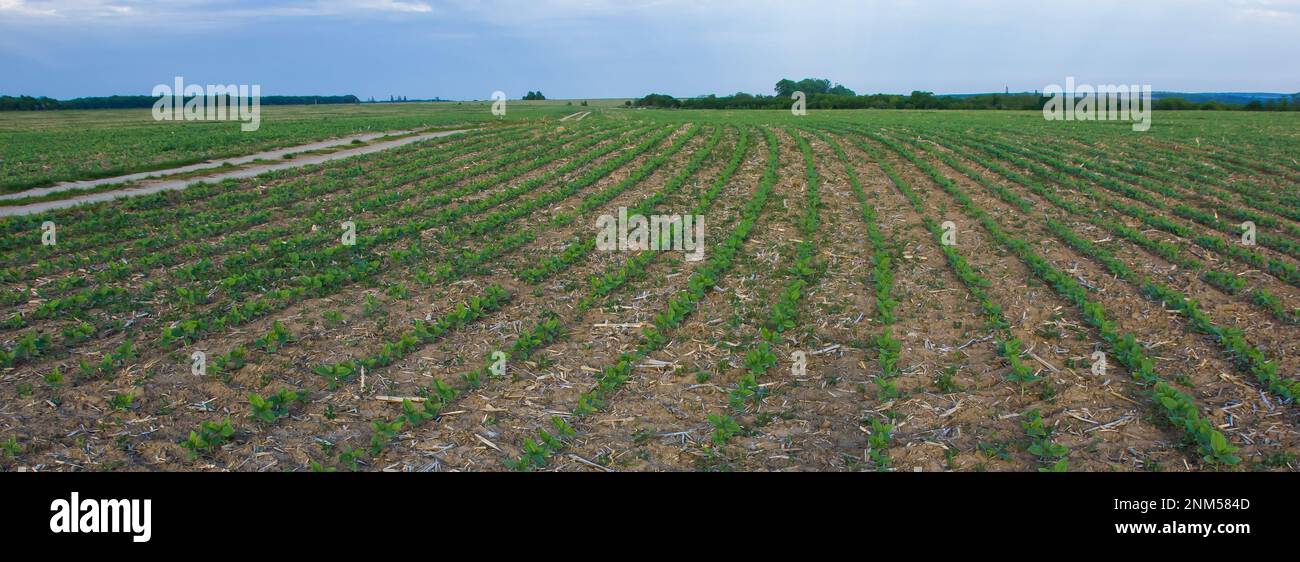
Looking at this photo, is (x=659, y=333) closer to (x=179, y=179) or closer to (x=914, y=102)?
(x=179, y=179)

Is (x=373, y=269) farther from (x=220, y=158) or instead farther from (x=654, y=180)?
(x=220, y=158)

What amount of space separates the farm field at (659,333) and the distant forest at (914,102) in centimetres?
4568

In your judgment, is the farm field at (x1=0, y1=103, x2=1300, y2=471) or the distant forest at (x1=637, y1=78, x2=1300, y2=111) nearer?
the farm field at (x1=0, y1=103, x2=1300, y2=471)

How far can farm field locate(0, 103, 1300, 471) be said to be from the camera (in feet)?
16.9

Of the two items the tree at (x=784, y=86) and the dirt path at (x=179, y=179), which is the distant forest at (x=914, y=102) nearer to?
the tree at (x=784, y=86)

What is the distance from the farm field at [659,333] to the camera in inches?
202

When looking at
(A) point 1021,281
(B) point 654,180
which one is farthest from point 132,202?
(A) point 1021,281

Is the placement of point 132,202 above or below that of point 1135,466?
above

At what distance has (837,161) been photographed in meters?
19.5

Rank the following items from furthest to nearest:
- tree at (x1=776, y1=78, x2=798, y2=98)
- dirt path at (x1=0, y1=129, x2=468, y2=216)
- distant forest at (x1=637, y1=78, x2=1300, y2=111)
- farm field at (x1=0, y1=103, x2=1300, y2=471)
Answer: tree at (x1=776, y1=78, x2=798, y2=98) < distant forest at (x1=637, y1=78, x2=1300, y2=111) < dirt path at (x1=0, y1=129, x2=468, y2=216) < farm field at (x1=0, y1=103, x2=1300, y2=471)

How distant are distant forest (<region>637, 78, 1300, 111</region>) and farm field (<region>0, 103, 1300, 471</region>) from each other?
45.7 m

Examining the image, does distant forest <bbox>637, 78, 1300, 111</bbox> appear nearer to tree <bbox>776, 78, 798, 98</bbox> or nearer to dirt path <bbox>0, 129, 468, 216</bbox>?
tree <bbox>776, 78, 798, 98</bbox>

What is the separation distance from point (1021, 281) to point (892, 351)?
3232mm

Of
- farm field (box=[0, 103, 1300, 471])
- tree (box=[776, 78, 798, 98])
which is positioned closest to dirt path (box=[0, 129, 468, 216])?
farm field (box=[0, 103, 1300, 471])
